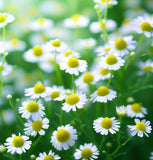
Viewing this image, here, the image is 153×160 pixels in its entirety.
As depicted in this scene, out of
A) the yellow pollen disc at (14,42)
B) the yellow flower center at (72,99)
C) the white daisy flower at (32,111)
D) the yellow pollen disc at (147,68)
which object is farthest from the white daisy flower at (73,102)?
the yellow pollen disc at (14,42)

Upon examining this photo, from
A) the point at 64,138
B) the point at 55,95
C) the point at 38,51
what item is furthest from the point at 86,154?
the point at 38,51

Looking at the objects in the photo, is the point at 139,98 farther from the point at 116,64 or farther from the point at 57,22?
the point at 57,22

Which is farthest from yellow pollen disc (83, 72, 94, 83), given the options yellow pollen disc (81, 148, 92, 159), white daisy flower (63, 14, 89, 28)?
white daisy flower (63, 14, 89, 28)

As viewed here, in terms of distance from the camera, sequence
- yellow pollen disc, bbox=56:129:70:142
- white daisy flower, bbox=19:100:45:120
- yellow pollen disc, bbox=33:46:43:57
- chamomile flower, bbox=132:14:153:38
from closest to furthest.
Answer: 1. yellow pollen disc, bbox=56:129:70:142
2. white daisy flower, bbox=19:100:45:120
3. chamomile flower, bbox=132:14:153:38
4. yellow pollen disc, bbox=33:46:43:57

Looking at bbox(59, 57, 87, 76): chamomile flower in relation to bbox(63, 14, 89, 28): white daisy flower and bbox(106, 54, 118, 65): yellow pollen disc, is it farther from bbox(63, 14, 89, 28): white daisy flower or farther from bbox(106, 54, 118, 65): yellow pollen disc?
bbox(63, 14, 89, 28): white daisy flower

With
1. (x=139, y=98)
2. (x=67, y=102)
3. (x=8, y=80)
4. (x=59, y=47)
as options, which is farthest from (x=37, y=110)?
(x=8, y=80)

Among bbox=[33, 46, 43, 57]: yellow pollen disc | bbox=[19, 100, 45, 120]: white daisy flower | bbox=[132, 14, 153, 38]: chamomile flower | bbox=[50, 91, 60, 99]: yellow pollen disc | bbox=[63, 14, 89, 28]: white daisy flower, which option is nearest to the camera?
bbox=[19, 100, 45, 120]: white daisy flower

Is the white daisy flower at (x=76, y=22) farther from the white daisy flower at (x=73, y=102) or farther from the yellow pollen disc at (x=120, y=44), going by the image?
the white daisy flower at (x=73, y=102)
